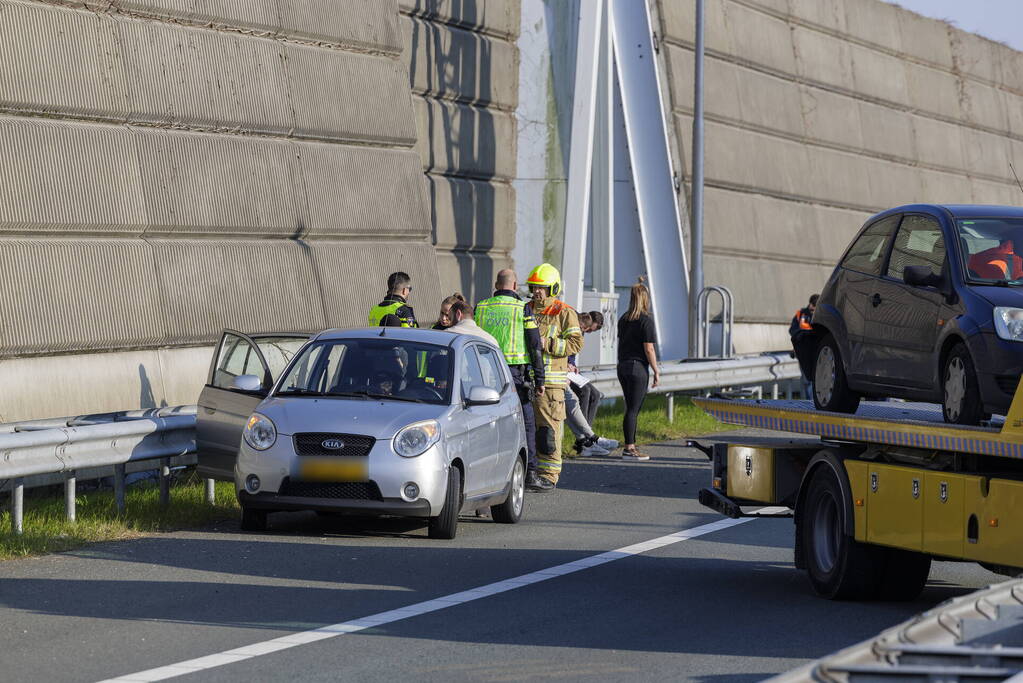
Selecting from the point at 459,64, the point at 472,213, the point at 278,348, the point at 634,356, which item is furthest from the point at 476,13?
the point at 278,348

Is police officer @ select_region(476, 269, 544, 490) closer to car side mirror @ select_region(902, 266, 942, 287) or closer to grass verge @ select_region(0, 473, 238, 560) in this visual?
grass verge @ select_region(0, 473, 238, 560)

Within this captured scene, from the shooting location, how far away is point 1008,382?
914 centimetres

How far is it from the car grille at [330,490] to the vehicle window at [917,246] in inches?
152

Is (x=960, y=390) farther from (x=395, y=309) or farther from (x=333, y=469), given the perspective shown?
(x=395, y=309)

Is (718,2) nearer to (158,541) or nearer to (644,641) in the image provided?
(158,541)

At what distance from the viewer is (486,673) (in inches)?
298

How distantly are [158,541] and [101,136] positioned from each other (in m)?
7.54

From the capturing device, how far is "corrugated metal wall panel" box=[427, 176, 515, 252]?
2659cm

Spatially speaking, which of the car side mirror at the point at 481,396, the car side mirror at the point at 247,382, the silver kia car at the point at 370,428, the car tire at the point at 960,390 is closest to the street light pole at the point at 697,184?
the silver kia car at the point at 370,428

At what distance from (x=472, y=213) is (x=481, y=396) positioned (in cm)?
1451

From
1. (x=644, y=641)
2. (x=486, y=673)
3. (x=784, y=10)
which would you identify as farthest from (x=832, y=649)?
(x=784, y=10)

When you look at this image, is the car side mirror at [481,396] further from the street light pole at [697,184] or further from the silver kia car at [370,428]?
the street light pole at [697,184]

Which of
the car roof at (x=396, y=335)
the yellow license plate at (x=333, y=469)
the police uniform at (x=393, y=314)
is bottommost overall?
the yellow license plate at (x=333, y=469)

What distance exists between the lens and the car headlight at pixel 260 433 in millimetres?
12520
